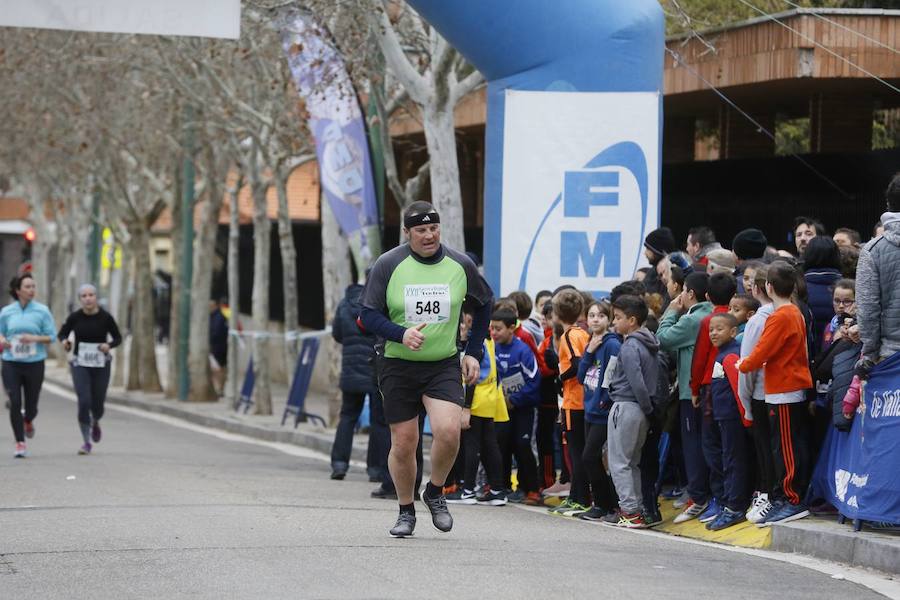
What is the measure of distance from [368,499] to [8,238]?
66.1 meters

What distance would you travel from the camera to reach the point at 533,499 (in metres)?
13.7

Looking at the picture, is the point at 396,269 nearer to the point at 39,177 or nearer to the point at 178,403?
the point at 178,403

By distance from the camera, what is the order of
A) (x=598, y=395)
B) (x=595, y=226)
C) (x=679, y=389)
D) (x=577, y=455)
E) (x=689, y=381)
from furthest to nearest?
(x=595, y=226) < (x=577, y=455) < (x=598, y=395) < (x=679, y=389) < (x=689, y=381)

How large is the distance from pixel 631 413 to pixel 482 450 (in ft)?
6.70

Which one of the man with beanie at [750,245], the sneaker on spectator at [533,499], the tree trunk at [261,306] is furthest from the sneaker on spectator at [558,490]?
the tree trunk at [261,306]

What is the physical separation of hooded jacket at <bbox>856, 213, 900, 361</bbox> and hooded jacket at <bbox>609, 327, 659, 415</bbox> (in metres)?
2.15

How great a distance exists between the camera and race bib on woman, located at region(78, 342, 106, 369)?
717 inches

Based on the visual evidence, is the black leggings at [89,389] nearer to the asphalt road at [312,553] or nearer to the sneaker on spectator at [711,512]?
the asphalt road at [312,553]

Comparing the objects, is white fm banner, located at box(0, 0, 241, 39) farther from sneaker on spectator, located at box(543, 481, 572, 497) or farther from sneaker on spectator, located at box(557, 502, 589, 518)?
sneaker on spectator, located at box(557, 502, 589, 518)

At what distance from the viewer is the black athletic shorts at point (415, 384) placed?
10.0m

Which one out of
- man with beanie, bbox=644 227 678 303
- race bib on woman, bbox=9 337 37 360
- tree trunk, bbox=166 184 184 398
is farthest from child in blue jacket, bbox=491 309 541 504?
tree trunk, bbox=166 184 184 398

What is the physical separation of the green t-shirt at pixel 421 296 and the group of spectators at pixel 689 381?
5.30 feet

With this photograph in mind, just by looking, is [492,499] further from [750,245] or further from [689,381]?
[750,245]

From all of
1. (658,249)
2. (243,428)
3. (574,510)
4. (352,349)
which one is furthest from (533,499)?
(243,428)
